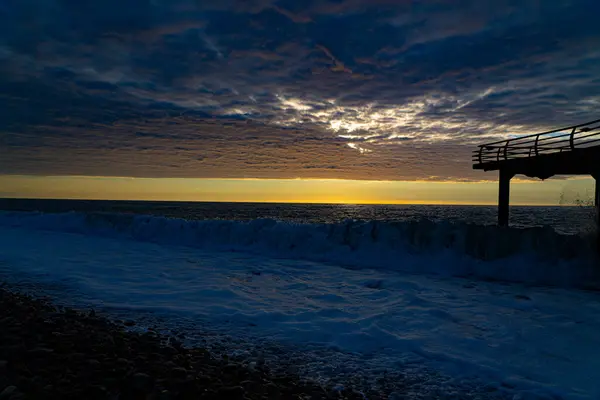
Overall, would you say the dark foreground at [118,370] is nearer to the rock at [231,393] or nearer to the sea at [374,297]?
the rock at [231,393]

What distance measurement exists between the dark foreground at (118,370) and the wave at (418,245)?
439 inches

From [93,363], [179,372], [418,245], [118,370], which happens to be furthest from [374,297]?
[418,245]

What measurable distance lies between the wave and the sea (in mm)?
63

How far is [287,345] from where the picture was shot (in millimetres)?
5871

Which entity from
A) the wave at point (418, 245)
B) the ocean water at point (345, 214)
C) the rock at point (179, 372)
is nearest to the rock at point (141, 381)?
the rock at point (179, 372)

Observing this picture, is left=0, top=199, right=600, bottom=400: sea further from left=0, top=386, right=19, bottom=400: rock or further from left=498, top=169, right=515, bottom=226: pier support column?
left=498, top=169, right=515, bottom=226: pier support column

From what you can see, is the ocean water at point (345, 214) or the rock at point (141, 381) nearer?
the rock at point (141, 381)

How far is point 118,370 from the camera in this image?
14.3 ft

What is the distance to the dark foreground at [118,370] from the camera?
12.7ft

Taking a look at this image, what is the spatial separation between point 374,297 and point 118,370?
666cm

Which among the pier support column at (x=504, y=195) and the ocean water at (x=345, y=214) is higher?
the pier support column at (x=504, y=195)

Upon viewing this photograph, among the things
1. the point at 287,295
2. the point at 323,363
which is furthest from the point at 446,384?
the point at 287,295

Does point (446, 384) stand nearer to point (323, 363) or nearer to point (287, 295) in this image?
point (323, 363)

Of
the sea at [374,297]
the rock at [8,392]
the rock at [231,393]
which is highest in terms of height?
the rock at [8,392]
